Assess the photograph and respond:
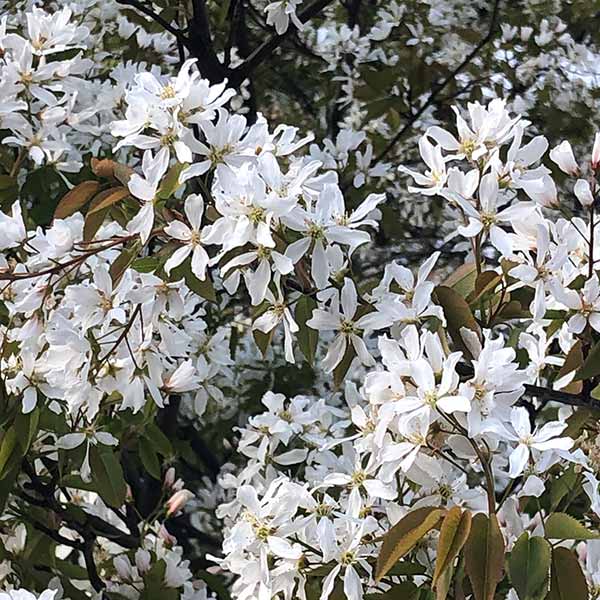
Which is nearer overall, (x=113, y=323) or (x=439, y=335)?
(x=439, y=335)

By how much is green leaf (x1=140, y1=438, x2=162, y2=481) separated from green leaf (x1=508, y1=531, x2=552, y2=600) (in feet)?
2.75

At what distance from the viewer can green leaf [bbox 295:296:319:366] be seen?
119 cm

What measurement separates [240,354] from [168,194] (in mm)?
1563

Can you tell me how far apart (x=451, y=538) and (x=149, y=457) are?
33.8 inches

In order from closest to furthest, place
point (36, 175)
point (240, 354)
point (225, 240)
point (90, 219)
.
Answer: point (225, 240), point (90, 219), point (36, 175), point (240, 354)

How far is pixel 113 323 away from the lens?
4.05 ft

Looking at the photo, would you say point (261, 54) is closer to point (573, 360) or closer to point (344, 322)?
point (344, 322)

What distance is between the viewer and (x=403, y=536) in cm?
96

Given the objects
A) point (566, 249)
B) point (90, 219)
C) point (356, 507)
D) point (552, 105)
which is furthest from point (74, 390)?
point (552, 105)

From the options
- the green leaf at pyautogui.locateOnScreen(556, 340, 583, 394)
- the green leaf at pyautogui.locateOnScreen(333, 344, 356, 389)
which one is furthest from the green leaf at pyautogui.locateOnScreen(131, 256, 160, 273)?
the green leaf at pyautogui.locateOnScreen(556, 340, 583, 394)

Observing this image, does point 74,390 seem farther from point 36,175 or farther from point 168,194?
point 36,175

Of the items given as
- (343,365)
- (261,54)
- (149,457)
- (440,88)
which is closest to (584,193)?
(343,365)

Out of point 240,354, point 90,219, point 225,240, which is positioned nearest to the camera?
point 225,240

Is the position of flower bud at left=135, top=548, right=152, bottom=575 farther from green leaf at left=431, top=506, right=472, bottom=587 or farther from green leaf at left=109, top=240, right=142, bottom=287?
green leaf at left=431, top=506, right=472, bottom=587
